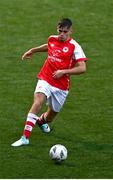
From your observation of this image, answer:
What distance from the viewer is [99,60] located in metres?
16.9

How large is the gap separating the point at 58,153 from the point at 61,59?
1.84 metres

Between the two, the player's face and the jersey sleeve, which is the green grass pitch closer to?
the jersey sleeve

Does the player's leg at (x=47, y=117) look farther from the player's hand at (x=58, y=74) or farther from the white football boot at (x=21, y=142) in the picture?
the player's hand at (x=58, y=74)

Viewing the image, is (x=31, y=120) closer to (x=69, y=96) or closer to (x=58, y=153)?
(x=58, y=153)

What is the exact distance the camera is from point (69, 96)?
14.6 m

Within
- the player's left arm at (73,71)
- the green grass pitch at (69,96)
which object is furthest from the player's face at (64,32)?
the green grass pitch at (69,96)

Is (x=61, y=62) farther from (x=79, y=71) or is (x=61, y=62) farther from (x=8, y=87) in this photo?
(x=8, y=87)

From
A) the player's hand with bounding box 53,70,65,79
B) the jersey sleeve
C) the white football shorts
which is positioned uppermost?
the jersey sleeve

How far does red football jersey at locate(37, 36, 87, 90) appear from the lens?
1188 cm

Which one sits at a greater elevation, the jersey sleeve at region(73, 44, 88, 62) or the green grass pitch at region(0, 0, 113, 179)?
the jersey sleeve at region(73, 44, 88, 62)

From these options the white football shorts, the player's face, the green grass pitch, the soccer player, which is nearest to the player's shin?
the soccer player

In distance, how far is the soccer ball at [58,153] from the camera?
10.9m

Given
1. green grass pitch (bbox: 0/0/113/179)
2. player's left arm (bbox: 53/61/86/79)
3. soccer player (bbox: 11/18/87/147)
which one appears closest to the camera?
green grass pitch (bbox: 0/0/113/179)

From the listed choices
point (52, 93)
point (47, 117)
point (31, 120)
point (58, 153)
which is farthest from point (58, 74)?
point (58, 153)
